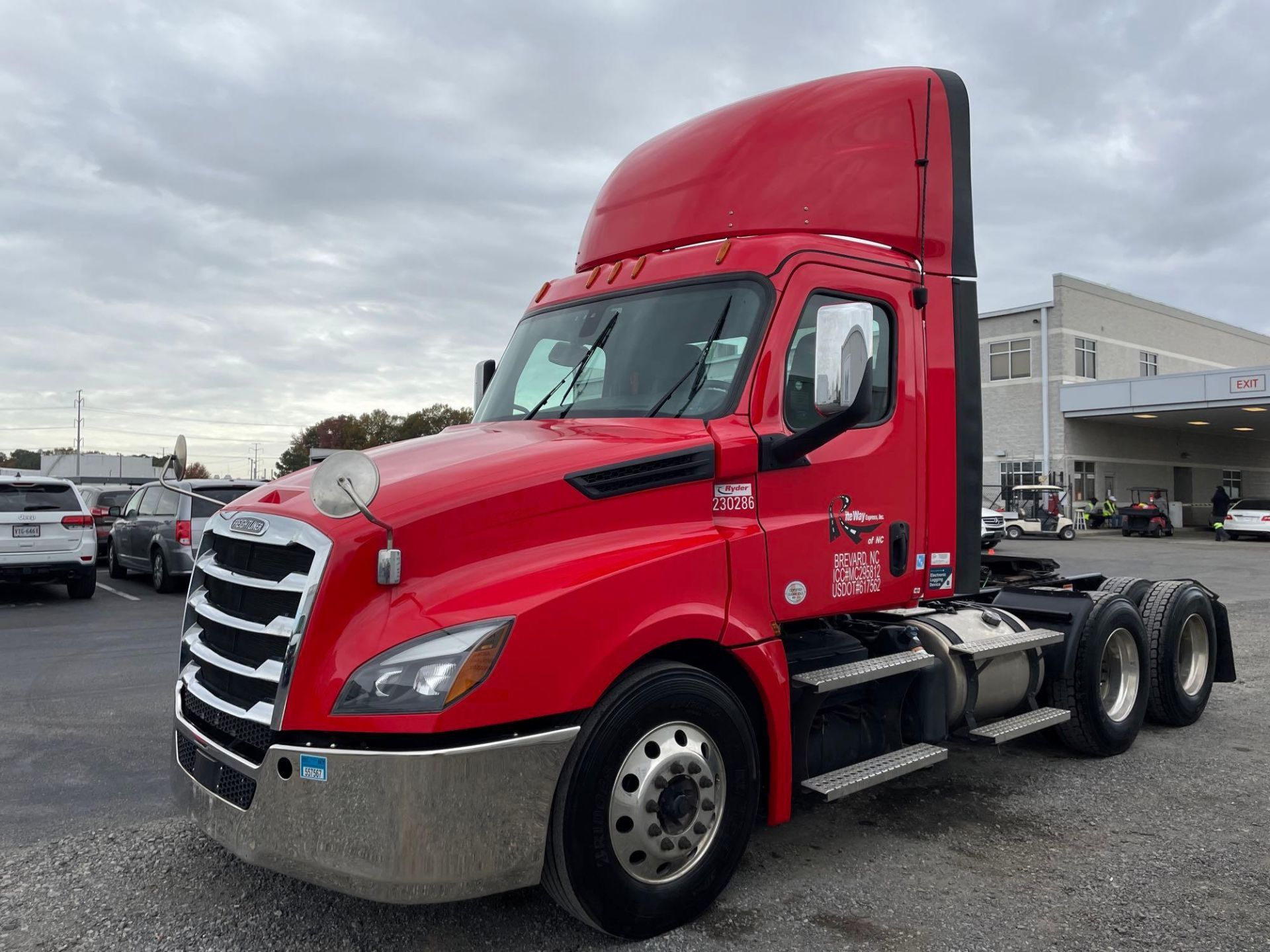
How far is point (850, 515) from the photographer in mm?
4539

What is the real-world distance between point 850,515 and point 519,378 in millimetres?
1758


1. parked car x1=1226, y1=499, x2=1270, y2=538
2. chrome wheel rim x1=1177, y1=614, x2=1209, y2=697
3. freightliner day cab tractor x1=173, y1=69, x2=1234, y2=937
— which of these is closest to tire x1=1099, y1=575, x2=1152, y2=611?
chrome wheel rim x1=1177, y1=614, x2=1209, y2=697

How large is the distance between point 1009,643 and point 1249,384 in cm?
3540

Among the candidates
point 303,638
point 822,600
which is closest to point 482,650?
point 303,638

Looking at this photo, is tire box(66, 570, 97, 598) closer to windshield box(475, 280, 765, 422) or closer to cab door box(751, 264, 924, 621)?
windshield box(475, 280, 765, 422)

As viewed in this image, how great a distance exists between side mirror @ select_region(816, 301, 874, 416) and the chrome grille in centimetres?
190

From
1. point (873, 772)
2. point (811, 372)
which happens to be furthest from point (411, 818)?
point (811, 372)

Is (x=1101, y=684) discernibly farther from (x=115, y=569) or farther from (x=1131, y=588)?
(x=115, y=569)

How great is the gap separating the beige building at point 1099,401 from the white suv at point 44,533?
3244 cm

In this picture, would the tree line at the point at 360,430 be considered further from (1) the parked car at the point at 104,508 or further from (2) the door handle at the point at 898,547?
(2) the door handle at the point at 898,547

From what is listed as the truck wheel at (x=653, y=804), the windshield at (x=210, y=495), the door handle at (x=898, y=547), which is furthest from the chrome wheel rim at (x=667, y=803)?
the windshield at (x=210, y=495)

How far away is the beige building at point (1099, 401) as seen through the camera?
1556 inches

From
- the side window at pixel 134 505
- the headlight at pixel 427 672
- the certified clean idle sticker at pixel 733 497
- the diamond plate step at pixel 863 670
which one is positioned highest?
the certified clean idle sticker at pixel 733 497

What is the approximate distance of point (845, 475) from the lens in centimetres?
452
